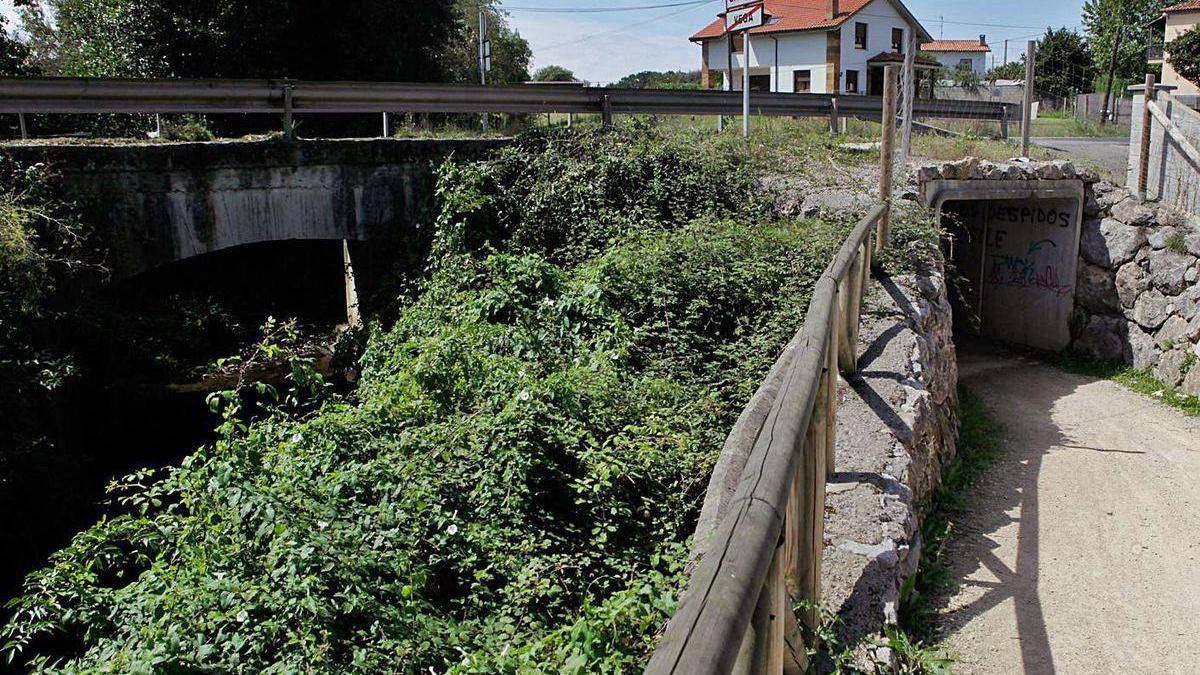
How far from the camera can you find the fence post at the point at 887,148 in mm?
9664

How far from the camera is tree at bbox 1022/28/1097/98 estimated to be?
166 ft

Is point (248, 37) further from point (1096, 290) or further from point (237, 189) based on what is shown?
point (1096, 290)

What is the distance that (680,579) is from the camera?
4223 millimetres

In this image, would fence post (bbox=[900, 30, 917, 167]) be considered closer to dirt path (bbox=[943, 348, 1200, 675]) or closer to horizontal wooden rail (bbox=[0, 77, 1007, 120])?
dirt path (bbox=[943, 348, 1200, 675])

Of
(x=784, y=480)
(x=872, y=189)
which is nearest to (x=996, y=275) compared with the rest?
(x=872, y=189)

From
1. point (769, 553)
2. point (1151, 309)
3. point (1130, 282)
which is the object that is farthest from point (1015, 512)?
point (1130, 282)

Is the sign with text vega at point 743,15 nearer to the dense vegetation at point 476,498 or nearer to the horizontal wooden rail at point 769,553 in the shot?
the dense vegetation at point 476,498

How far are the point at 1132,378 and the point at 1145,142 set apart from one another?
3.28 meters

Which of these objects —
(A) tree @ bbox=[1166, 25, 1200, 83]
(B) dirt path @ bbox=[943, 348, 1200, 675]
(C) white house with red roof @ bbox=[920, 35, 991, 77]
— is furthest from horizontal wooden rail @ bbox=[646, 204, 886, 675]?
(C) white house with red roof @ bbox=[920, 35, 991, 77]

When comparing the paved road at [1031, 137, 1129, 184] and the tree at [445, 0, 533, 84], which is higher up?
the tree at [445, 0, 533, 84]

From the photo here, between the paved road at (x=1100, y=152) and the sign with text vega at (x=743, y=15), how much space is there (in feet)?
19.2

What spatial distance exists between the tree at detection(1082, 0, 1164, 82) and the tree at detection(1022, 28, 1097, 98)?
160 centimetres

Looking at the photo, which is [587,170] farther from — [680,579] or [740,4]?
[680,579]

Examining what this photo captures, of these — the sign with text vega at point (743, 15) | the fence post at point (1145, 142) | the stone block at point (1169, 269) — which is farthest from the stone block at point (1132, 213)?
the sign with text vega at point (743, 15)
